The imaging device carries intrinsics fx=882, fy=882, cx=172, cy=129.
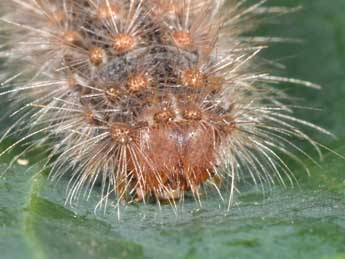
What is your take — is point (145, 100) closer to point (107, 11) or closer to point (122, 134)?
point (122, 134)

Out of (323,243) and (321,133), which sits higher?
(321,133)

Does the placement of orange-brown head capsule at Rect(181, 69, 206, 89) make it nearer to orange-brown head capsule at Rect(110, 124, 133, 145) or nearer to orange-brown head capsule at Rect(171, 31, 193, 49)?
orange-brown head capsule at Rect(171, 31, 193, 49)

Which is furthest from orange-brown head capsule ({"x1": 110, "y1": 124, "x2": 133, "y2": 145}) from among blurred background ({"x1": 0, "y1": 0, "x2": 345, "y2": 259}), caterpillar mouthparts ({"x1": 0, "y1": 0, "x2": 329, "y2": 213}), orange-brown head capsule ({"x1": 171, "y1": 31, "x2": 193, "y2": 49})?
orange-brown head capsule ({"x1": 171, "y1": 31, "x2": 193, "y2": 49})

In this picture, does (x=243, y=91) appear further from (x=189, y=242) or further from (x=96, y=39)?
(x=189, y=242)

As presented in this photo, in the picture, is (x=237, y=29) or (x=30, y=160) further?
(x=237, y=29)

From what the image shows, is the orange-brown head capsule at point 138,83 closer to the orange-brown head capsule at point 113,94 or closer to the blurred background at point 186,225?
the orange-brown head capsule at point 113,94

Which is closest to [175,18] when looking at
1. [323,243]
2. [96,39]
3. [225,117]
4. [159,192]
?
[96,39]

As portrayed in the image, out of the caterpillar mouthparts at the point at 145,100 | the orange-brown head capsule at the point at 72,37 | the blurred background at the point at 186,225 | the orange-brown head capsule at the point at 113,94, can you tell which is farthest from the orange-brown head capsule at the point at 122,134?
the orange-brown head capsule at the point at 72,37

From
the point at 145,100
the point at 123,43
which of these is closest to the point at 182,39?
the point at 123,43
